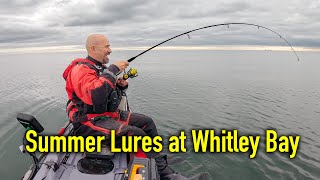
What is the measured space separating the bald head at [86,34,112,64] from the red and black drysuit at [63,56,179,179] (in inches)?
5.1

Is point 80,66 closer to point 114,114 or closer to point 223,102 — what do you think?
point 114,114

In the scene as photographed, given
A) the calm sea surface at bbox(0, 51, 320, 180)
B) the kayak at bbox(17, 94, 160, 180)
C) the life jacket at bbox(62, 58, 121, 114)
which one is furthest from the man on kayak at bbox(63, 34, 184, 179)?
the calm sea surface at bbox(0, 51, 320, 180)

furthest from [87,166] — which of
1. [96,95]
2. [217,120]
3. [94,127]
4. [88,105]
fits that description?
[217,120]

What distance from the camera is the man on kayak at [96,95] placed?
4543mm

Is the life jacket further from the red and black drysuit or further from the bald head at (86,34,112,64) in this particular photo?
the bald head at (86,34,112,64)

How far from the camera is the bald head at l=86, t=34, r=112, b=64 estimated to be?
203 inches

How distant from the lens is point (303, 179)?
722 centimetres

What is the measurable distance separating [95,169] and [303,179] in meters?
6.17

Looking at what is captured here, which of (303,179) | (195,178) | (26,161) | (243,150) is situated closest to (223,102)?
(243,150)

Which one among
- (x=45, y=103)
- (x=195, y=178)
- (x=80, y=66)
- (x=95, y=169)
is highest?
(x=80, y=66)

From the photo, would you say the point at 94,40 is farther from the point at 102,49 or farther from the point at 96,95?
the point at 96,95

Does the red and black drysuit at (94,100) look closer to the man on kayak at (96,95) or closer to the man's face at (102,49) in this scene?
the man on kayak at (96,95)

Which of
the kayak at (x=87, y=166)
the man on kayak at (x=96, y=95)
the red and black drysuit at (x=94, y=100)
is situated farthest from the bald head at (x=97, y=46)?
the kayak at (x=87, y=166)

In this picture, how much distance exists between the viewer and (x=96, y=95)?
4.46 metres
